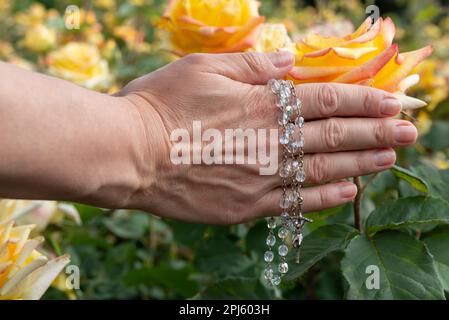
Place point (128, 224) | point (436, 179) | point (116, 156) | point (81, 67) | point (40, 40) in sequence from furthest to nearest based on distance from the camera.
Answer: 1. point (40, 40)
2. point (81, 67)
3. point (128, 224)
4. point (436, 179)
5. point (116, 156)

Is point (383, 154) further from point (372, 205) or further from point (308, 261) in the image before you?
point (372, 205)

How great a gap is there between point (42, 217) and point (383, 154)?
662 millimetres

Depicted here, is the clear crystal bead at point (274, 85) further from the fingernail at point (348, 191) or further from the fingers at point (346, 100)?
the fingernail at point (348, 191)

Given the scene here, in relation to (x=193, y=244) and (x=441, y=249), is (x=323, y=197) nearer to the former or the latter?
(x=441, y=249)

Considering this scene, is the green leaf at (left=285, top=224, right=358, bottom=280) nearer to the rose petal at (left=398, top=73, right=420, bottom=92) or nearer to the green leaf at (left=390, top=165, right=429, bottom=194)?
the green leaf at (left=390, top=165, right=429, bottom=194)

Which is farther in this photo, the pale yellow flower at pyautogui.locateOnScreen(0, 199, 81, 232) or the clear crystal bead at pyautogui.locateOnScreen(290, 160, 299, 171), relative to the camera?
the pale yellow flower at pyautogui.locateOnScreen(0, 199, 81, 232)

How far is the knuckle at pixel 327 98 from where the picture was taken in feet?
2.90

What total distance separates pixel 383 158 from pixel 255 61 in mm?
230

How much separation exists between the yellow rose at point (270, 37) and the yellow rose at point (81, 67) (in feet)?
3.25

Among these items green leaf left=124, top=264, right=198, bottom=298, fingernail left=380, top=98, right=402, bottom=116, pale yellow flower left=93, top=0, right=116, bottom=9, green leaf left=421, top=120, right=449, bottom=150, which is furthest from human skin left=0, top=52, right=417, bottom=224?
pale yellow flower left=93, top=0, right=116, bottom=9

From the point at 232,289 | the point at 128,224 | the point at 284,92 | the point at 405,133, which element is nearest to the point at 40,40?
the point at 128,224

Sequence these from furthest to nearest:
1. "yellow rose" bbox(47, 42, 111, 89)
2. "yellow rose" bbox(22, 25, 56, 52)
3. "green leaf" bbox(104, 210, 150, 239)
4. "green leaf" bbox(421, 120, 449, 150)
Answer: "yellow rose" bbox(22, 25, 56, 52) → "yellow rose" bbox(47, 42, 111, 89) → "green leaf" bbox(104, 210, 150, 239) → "green leaf" bbox(421, 120, 449, 150)

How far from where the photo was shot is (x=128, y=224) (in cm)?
186

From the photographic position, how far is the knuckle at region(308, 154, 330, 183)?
0.91 metres
